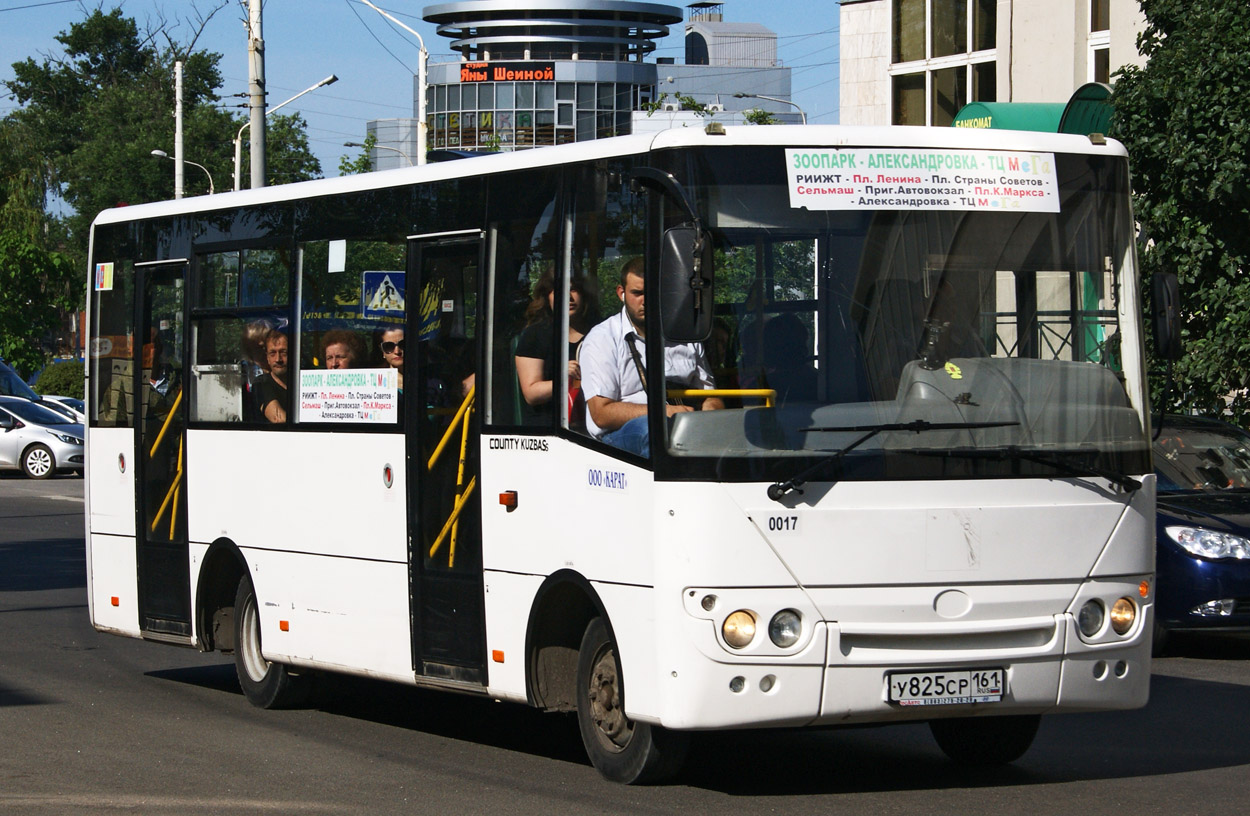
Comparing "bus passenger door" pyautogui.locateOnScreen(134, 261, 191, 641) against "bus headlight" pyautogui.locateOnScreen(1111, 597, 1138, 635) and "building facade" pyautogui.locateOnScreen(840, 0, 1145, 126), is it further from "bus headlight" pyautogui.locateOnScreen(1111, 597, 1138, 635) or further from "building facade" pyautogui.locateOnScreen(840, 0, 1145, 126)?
"building facade" pyautogui.locateOnScreen(840, 0, 1145, 126)

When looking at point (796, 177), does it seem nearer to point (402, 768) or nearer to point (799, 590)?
point (799, 590)

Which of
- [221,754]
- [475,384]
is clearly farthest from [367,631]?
[475,384]

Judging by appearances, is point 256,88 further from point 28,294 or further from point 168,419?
point 28,294

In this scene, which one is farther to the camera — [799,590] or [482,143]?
[482,143]

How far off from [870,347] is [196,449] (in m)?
5.20

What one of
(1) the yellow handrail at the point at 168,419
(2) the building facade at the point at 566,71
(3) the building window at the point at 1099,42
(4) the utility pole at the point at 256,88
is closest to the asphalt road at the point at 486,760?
(1) the yellow handrail at the point at 168,419

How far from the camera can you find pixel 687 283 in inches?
281

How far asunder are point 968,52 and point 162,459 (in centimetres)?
2208

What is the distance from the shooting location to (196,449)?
37.1 feet

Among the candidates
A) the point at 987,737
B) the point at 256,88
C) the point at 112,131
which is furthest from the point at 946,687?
the point at 112,131

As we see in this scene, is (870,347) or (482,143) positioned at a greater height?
(482,143)

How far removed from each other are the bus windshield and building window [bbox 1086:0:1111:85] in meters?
21.4

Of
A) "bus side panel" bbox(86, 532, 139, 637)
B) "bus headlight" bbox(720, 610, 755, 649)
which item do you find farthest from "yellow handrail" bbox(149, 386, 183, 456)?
"bus headlight" bbox(720, 610, 755, 649)

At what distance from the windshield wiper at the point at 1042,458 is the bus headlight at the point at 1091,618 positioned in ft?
1.65
